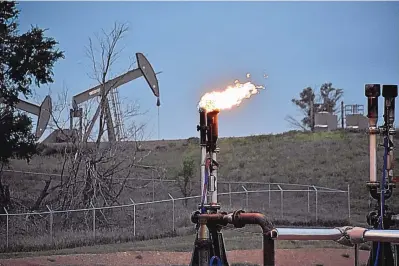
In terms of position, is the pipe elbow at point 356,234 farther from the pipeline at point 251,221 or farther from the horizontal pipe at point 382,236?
the pipeline at point 251,221

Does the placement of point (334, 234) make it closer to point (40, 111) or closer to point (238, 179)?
point (40, 111)

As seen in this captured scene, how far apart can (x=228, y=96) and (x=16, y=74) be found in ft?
30.1

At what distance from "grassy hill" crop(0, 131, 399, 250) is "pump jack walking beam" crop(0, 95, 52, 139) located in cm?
73

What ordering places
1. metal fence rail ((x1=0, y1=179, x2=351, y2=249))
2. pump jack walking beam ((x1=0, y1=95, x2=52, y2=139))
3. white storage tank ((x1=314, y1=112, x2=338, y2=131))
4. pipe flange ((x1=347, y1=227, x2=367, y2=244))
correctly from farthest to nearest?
white storage tank ((x1=314, y1=112, x2=338, y2=131))
pump jack walking beam ((x1=0, y1=95, x2=52, y2=139))
metal fence rail ((x1=0, y1=179, x2=351, y2=249))
pipe flange ((x1=347, y1=227, x2=367, y2=244))

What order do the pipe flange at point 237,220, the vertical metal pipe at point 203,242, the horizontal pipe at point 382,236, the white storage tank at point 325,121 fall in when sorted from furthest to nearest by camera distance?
1. the white storage tank at point 325,121
2. the vertical metal pipe at point 203,242
3. the pipe flange at point 237,220
4. the horizontal pipe at point 382,236

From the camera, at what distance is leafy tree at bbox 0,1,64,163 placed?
14.7 m

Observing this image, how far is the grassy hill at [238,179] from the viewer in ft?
45.3

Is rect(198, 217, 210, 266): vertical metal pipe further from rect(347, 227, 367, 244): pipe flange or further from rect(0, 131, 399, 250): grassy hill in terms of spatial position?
rect(0, 131, 399, 250): grassy hill

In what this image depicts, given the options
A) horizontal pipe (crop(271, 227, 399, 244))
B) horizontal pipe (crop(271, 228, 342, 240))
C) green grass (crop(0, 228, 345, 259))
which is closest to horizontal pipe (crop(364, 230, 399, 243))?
horizontal pipe (crop(271, 227, 399, 244))

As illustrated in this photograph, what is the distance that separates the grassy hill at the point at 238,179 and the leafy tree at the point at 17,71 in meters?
0.99

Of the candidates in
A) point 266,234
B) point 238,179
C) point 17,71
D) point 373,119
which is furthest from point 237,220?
point 238,179

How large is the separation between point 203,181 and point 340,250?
663 centimetres

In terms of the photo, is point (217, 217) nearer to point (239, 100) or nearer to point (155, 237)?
point (239, 100)

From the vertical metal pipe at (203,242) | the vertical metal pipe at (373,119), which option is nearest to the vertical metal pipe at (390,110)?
the vertical metal pipe at (373,119)
